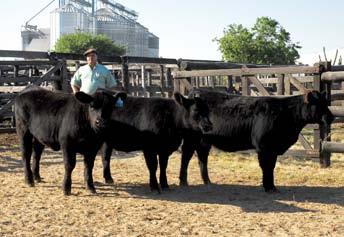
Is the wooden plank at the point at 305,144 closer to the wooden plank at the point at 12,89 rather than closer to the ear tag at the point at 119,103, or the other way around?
the ear tag at the point at 119,103

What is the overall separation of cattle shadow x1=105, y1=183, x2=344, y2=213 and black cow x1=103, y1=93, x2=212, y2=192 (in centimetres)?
34

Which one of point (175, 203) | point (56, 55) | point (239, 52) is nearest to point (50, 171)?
point (175, 203)

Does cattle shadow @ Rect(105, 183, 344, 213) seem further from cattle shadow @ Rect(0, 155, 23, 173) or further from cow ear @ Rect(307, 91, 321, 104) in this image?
cattle shadow @ Rect(0, 155, 23, 173)

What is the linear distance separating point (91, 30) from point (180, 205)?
165 m

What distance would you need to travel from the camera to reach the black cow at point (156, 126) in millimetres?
8016

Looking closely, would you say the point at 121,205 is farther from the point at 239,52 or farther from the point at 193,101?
the point at 239,52

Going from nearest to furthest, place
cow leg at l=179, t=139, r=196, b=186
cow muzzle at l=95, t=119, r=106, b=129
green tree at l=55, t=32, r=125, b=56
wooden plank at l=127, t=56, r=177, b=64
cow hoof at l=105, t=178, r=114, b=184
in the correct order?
1. cow muzzle at l=95, t=119, r=106, b=129
2. cow leg at l=179, t=139, r=196, b=186
3. cow hoof at l=105, t=178, r=114, b=184
4. wooden plank at l=127, t=56, r=177, b=64
5. green tree at l=55, t=32, r=125, b=56

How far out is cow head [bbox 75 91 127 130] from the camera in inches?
293

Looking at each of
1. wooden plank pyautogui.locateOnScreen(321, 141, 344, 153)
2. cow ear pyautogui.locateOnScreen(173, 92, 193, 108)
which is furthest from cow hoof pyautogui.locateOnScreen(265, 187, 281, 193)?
wooden plank pyautogui.locateOnScreen(321, 141, 344, 153)

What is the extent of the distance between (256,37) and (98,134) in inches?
1896

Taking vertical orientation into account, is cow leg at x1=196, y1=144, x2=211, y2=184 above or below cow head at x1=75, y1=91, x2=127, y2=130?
below

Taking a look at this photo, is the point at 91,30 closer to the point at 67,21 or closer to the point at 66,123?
the point at 67,21

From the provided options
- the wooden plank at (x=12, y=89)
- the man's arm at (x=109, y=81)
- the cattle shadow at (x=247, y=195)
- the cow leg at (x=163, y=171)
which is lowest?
the cattle shadow at (x=247, y=195)

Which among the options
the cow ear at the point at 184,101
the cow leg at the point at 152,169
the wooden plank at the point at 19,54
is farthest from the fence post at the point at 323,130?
the wooden plank at the point at 19,54
